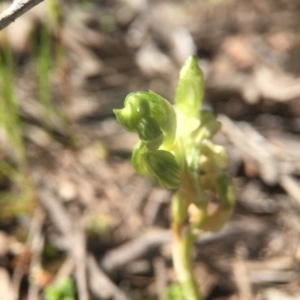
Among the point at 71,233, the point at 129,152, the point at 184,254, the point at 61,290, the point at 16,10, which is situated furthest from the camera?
the point at 129,152

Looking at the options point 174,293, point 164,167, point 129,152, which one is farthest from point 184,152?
point 129,152

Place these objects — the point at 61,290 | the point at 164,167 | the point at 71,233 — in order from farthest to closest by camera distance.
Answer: the point at 71,233 < the point at 61,290 < the point at 164,167

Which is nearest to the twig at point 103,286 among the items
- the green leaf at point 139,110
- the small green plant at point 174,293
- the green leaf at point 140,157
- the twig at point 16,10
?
the small green plant at point 174,293

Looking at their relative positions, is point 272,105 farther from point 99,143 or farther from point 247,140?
point 99,143

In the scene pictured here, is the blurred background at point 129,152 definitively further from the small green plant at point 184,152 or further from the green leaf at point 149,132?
the green leaf at point 149,132

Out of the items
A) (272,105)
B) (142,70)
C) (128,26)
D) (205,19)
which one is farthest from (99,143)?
(205,19)

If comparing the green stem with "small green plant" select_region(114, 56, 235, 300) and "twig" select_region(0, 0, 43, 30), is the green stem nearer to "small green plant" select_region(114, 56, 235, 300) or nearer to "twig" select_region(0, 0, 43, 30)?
"small green plant" select_region(114, 56, 235, 300)

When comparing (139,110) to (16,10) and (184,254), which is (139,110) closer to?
(16,10)
